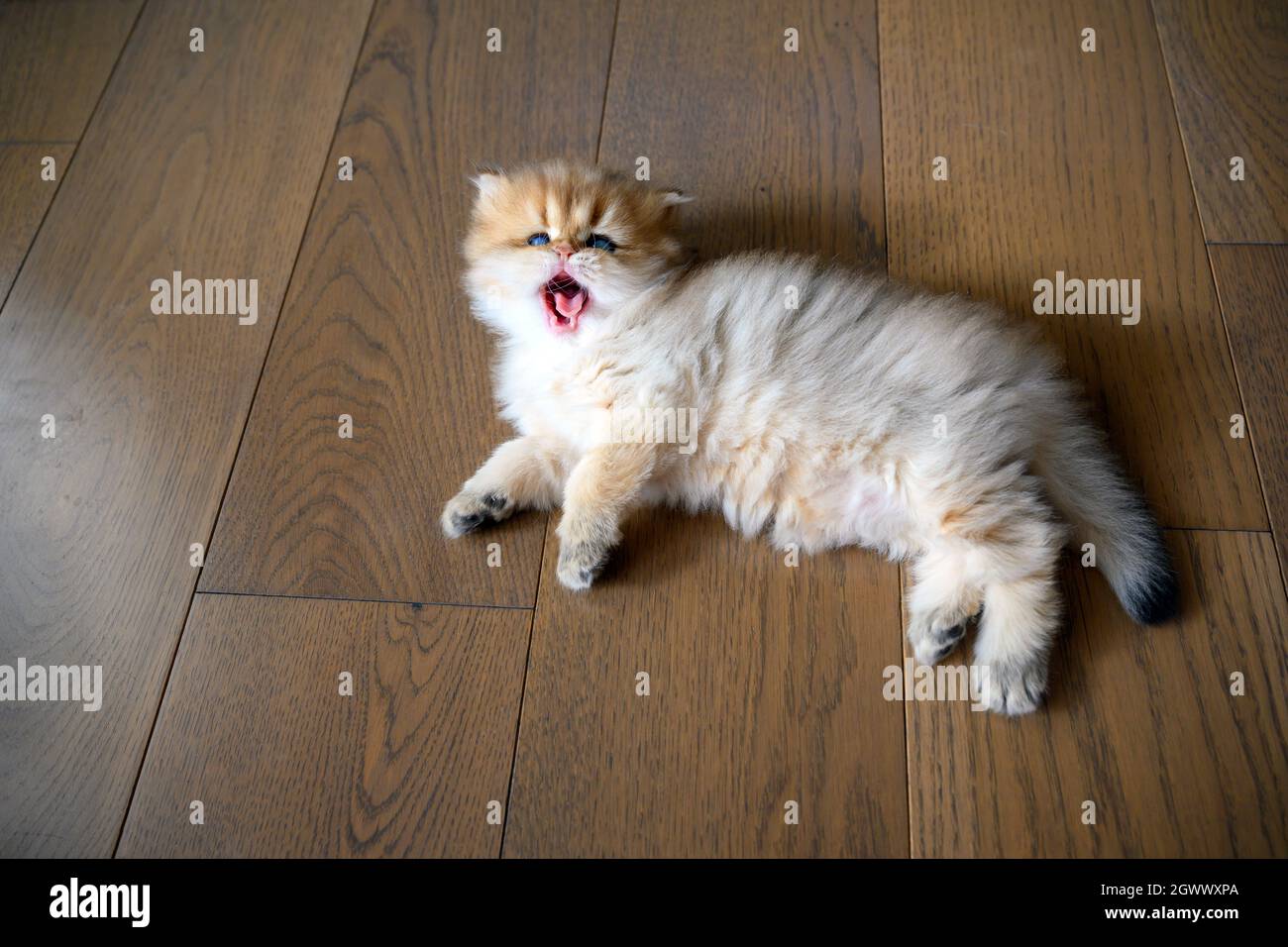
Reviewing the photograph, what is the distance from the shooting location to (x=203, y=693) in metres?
1.45

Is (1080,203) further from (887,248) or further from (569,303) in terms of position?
(569,303)

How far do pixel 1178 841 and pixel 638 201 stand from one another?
4.04ft

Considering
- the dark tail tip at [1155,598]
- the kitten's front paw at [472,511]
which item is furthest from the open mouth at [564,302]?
the dark tail tip at [1155,598]

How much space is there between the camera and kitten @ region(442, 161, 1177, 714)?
1.41 meters

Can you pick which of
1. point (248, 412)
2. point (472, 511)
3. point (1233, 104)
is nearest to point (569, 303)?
point (472, 511)

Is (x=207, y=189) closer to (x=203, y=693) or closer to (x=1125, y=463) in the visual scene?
(x=203, y=693)

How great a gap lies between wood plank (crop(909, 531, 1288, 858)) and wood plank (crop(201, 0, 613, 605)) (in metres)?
0.70

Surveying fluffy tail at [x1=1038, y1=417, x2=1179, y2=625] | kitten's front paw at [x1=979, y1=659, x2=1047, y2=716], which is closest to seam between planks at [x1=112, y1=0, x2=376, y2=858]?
kitten's front paw at [x1=979, y1=659, x2=1047, y2=716]

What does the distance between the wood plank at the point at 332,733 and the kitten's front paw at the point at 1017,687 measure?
27.4 inches

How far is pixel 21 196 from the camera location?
6.49ft

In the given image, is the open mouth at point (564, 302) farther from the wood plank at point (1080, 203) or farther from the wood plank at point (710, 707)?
the wood plank at point (1080, 203)

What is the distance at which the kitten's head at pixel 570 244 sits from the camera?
1546mm

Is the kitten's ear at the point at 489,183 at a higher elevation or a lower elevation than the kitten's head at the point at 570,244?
higher

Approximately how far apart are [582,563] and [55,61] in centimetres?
176
